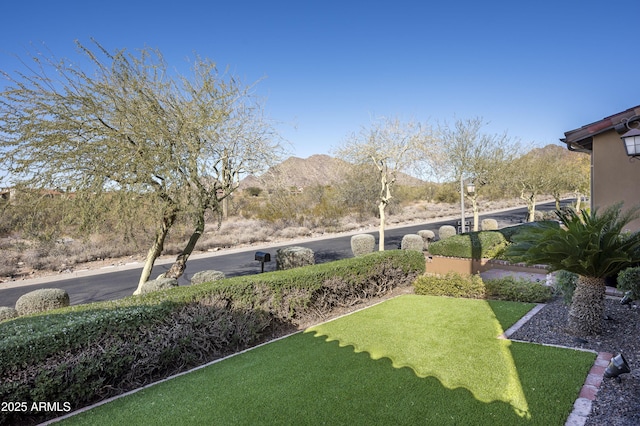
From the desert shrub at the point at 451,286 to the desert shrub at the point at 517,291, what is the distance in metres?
0.22

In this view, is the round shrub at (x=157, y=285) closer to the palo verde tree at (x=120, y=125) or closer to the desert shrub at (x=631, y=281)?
the palo verde tree at (x=120, y=125)

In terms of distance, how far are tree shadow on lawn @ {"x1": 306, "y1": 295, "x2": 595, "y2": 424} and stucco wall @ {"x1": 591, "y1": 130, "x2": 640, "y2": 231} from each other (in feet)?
13.4

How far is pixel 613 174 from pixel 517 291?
367 cm

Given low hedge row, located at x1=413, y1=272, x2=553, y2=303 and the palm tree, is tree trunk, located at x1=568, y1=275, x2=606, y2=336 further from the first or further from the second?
low hedge row, located at x1=413, y1=272, x2=553, y2=303

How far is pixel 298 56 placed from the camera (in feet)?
53.9

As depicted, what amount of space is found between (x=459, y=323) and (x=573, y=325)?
1705mm

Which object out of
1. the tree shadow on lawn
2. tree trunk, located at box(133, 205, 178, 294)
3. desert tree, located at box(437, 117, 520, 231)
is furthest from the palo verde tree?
desert tree, located at box(437, 117, 520, 231)

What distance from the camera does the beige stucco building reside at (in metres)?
8.29

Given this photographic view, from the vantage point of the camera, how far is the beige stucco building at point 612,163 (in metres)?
8.29

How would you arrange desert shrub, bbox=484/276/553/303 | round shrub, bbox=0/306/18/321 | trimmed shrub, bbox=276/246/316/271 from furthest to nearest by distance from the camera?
trimmed shrub, bbox=276/246/316/271 → desert shrub, bbox=484/276/553/303 → round shrub, bbox=0/306/18/321

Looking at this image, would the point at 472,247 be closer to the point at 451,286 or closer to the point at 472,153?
the point at 451,286

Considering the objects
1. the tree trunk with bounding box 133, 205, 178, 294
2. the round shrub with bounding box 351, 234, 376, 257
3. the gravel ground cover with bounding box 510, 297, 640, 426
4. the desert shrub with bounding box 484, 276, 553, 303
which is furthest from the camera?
the round shrub with bounding box 351, 234, 376, 257

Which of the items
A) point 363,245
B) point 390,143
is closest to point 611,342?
point 363,245

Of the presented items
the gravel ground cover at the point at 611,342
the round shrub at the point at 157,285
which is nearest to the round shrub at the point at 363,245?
the gravel ground cover at the point at 611,342
